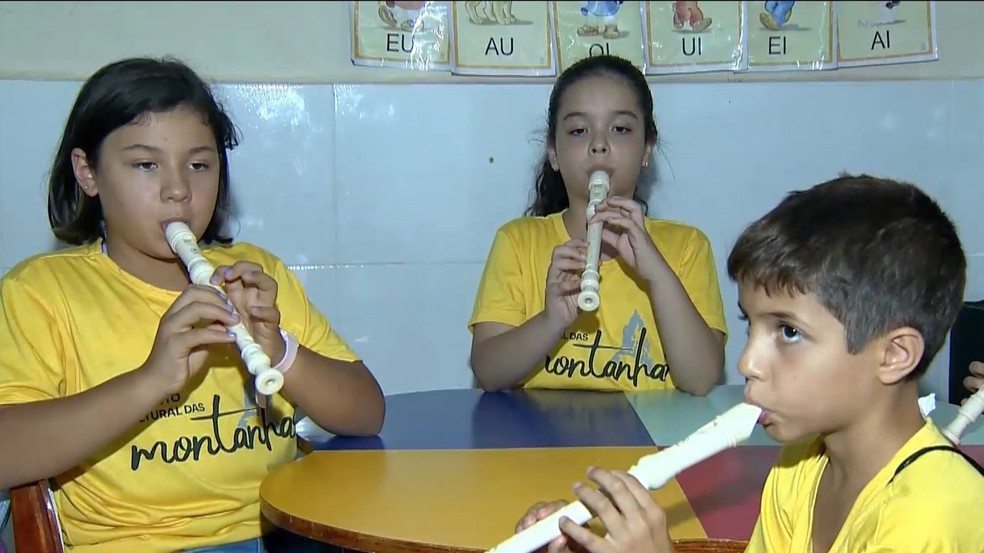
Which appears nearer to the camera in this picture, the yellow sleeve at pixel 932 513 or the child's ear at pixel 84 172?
the yellow sleeve at pixel 932 513

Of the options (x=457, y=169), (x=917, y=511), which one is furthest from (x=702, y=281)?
(x=917, y=511)

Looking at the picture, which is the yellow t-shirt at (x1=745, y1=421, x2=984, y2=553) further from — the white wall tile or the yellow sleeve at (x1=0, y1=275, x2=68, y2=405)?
the white wall tile

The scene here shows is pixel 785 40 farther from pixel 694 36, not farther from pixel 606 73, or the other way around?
pixel 606 73

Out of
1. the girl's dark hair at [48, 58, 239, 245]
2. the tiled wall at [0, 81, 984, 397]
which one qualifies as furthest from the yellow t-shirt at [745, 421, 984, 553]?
the tiled wall at [0, 81, 984, 397]

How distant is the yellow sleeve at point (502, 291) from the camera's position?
1.65 m

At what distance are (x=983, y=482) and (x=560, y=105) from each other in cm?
104

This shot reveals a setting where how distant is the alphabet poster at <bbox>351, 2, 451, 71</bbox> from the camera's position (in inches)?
78.5

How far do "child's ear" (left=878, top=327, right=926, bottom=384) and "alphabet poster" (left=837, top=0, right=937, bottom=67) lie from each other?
1.32 meters

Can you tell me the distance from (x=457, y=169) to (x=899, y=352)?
1.24m

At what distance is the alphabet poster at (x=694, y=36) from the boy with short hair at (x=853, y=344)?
1.17m

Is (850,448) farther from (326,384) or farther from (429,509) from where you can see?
(326,384)

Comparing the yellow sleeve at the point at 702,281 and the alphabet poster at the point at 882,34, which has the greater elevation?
the alphabet poster at the point at 882,34

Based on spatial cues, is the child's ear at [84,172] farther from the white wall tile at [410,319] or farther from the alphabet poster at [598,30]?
the alphabet poster at [598,30]

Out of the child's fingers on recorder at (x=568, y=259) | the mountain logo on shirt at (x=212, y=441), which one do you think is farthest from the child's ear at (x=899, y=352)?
the mountain logo on shirt at (x=212, y=441)
